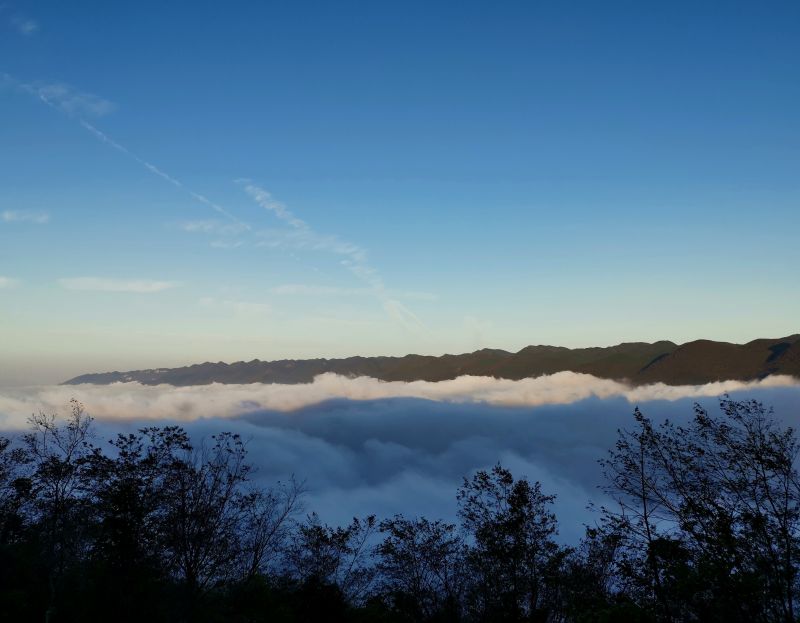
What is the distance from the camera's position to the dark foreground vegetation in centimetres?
2192

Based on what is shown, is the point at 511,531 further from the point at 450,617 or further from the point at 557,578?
the point at 450,617

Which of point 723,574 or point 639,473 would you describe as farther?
point 639,473

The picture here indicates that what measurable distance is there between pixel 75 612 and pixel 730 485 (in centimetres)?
4334

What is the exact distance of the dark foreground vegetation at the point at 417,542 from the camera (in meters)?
21.9

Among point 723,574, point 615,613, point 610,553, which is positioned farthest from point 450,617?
point 723,574

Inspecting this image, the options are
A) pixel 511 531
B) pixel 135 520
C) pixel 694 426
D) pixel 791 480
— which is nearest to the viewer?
pixel 791 480

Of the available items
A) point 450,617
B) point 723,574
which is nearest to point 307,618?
point 450,617

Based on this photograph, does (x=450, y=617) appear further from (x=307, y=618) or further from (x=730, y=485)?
(x=730, y=485)

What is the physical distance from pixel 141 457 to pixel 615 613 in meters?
32.3

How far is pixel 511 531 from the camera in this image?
139ft

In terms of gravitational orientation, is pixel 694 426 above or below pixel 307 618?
above

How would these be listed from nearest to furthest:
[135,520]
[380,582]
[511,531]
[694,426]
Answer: [694,426]
[135,520]
[511,531]
[380,582]

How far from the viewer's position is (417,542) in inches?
2039

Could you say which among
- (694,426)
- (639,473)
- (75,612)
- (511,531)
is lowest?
(75,612)
